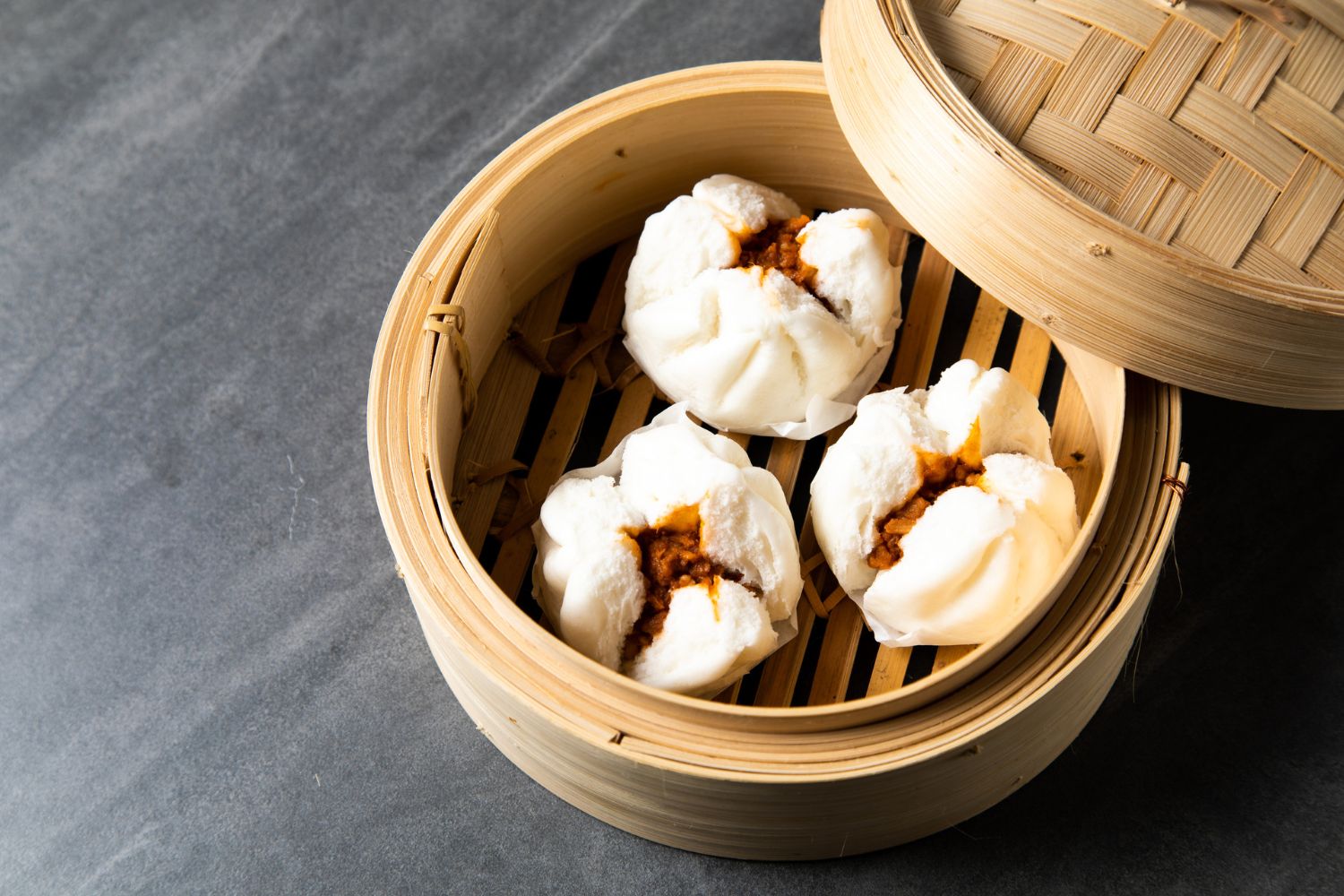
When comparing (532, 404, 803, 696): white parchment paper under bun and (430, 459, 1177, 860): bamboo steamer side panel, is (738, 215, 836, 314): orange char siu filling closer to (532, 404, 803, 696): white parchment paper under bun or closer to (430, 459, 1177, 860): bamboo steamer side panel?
(532, 404, 803, 696): white parchment paper under bun

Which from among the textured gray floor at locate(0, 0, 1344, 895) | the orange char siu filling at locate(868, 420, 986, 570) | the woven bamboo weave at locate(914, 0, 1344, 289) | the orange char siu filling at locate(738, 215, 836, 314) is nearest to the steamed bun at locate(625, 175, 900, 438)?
the orange char siu filling at locate(738, 215, 836, 314)

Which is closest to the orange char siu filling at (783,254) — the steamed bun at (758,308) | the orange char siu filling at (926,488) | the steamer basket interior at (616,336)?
the steamed bun at (758,308)

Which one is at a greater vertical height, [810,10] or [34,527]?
[810,10]

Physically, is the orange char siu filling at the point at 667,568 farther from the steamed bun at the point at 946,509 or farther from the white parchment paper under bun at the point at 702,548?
the steamed bun at the point at 946,509

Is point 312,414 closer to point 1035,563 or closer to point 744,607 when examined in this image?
point 744,607

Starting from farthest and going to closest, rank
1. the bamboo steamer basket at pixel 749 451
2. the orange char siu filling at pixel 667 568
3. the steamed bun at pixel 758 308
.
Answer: the steamed bun at pixel 758 308 < the orange char siu filling at pixel 667 568 < the bamboo steamer basket at pixel 749 451

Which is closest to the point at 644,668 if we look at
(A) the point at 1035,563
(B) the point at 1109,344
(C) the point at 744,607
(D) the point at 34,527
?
(C) the point at 744,607
